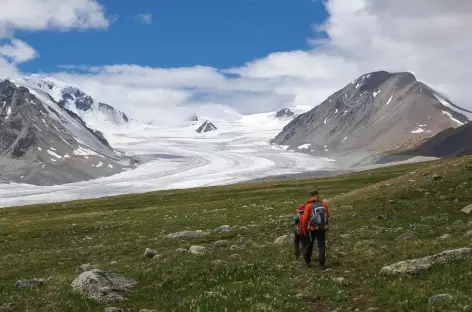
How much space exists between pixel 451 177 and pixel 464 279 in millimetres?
29463

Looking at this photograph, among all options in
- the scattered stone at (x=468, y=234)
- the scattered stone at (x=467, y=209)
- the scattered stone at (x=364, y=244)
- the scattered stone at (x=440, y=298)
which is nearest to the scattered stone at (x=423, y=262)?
the scattered stone at (x=440, y=298)

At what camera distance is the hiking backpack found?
20.9 metres

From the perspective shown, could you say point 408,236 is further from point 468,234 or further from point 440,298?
point 440,298

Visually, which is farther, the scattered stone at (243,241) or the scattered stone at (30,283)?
the scattered stone at (243,241)

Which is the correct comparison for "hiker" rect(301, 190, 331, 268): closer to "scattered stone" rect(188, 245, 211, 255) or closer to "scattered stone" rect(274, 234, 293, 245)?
"scattered stone" rect(274, 234, 293, 245)

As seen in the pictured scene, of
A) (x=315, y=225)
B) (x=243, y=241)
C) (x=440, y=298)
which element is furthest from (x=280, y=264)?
(x=440, y=298)

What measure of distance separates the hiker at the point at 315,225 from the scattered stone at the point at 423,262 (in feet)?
10.4

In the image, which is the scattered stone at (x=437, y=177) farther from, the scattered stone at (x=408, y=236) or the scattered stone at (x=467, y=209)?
the scattered stone at (x=408, y=236)

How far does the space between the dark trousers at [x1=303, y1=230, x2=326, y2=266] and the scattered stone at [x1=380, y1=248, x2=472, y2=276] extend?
3.03 meters

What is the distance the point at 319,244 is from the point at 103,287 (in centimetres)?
900

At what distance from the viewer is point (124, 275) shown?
21719 mm

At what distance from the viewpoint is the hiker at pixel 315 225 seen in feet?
68.7

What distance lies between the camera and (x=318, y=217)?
20875mm

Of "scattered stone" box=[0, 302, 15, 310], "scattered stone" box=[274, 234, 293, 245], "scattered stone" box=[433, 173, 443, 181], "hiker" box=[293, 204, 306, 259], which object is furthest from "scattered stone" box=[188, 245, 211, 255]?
"scattered stone" box=[433, 173, 443, 181]
